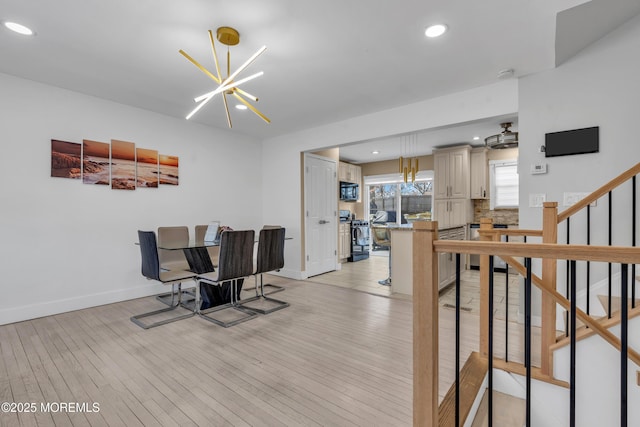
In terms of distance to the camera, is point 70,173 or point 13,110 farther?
point 70,173

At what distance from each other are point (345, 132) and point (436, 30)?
2.29 meters

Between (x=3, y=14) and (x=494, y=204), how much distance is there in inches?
278

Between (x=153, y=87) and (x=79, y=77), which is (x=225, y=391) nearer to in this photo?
(x=153, y=87)

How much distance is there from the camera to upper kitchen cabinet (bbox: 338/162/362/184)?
7.13m

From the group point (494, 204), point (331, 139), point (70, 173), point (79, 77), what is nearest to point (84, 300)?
point (70, 173)

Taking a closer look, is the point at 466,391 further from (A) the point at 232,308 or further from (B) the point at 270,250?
(A) the point at 232,308

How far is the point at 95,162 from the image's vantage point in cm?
366

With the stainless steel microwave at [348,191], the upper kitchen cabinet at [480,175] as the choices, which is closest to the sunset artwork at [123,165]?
the stainless steel microwave at [348,191]

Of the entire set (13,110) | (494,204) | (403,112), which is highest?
(403,112)

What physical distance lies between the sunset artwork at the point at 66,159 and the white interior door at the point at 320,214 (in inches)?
123

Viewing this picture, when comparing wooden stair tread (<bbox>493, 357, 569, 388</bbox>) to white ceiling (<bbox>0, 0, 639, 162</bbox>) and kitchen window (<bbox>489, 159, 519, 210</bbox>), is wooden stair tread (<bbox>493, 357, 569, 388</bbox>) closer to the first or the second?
Answer: white ceiling (<bbox>0, 0, 639, 162</bbox>)

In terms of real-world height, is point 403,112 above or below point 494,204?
above

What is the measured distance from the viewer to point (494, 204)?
5980 millimetres

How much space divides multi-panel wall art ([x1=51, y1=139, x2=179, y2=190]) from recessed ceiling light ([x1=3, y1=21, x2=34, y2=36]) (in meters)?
1.33
